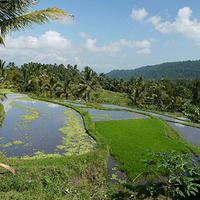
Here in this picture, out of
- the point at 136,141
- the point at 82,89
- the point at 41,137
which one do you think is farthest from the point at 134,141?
the point at 82,89

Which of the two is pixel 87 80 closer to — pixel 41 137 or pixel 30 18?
pixel 41 137

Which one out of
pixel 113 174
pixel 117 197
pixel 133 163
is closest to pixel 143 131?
pixel 133 163

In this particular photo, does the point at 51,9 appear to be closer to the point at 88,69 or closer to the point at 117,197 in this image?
the point at 117,197

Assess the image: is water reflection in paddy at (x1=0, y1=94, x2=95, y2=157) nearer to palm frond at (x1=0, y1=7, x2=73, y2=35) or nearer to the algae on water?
the algae on water

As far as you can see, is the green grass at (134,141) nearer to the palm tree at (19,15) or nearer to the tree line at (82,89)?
the palm tree at (19,15)

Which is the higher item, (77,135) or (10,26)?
(10,26)

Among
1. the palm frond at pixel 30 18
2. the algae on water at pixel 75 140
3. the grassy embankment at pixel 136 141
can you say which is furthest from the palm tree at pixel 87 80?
the palm frond at pixel 30 18
